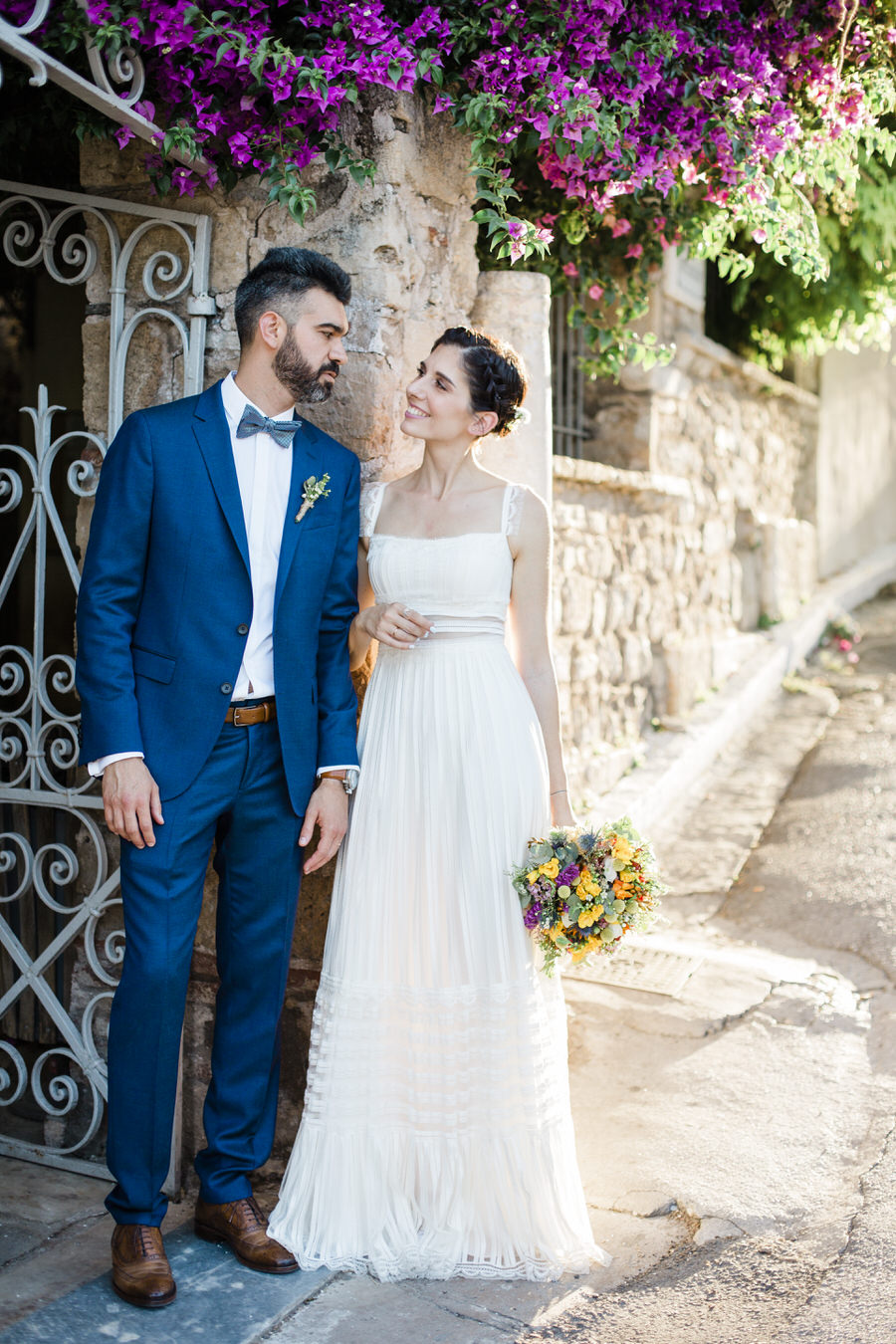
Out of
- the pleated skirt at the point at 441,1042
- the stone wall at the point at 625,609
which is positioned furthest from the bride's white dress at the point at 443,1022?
the stone wall at the point at 625,609

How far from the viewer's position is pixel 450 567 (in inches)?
117

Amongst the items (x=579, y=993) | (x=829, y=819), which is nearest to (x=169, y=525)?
(x=579, y=993)

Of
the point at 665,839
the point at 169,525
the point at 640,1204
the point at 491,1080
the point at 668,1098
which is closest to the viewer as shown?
the point at 169,525

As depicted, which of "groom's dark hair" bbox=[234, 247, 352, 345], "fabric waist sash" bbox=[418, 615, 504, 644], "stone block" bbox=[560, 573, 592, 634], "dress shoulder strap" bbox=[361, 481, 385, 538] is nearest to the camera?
"groom's dark hair" bbox=[234, 247, 352, 345]

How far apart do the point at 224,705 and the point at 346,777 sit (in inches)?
14.8

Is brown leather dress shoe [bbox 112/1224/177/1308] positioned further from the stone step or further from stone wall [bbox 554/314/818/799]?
stone wall [bbox 554/314/818/799]

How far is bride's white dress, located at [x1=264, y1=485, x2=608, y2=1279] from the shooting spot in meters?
2.90

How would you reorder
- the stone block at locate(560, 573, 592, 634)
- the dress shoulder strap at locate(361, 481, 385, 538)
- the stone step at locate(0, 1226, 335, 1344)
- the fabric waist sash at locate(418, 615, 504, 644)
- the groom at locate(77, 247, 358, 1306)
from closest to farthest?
the stone step at locate(0, 1226, 335, 1344), the groom at locate(77, 247, 358, 1306), the fabric waist sash at locate(418, 615, 504, 644), the dress shoulder strap at locate(361, 481, 385, 538), the stone block at locate(560, 573, 592, 634)

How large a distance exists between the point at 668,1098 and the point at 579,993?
0.78 m

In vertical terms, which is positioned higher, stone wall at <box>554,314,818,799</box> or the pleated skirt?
stone wall at <box>554,314,818,799</box>

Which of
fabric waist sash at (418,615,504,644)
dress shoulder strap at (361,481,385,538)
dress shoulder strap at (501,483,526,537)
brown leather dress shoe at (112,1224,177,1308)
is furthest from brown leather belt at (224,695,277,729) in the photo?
brown leather dress shoe at (112,1224,177,1308)

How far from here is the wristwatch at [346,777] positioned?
9.66 ft

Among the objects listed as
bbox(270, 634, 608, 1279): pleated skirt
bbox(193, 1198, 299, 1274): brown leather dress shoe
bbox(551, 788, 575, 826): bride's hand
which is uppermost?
bbox(551, 788, 575, 826): bride's hand

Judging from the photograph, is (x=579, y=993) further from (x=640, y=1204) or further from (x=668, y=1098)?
(x=640, y=1204)
